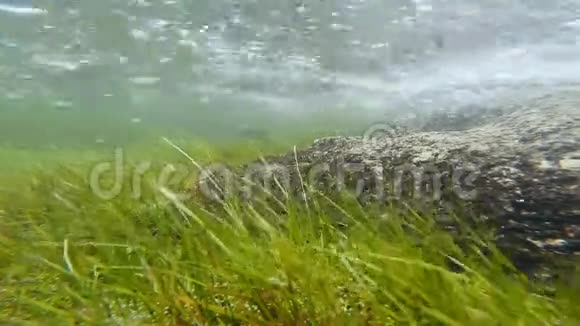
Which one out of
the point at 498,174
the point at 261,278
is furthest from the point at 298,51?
the point at 261,278

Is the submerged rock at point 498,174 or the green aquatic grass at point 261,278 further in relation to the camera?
the submerged rock at point 498,174

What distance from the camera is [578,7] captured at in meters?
8.08

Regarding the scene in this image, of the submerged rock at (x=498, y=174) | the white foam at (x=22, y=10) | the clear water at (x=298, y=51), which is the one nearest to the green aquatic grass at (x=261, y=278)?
the submerged rock at (x=498, y=174)

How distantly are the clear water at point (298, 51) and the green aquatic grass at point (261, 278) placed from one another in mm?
6736

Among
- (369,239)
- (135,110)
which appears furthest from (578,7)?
(135,110)

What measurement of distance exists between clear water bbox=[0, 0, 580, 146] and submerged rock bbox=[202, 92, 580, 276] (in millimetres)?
5017

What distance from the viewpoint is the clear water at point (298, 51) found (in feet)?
28.8

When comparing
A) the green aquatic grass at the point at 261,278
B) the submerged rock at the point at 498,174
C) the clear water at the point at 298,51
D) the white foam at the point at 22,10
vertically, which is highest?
the white foam at the point at 22,10

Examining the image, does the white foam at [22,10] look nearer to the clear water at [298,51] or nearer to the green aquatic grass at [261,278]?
the clear water at [298,51]

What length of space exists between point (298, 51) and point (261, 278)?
9734mm

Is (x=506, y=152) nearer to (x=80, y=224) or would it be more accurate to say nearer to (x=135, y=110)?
(x=80, y=224)

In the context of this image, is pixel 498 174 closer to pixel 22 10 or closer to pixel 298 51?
pixel 298 51

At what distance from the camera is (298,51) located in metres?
11.2

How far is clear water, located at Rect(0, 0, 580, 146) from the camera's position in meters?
8.79
